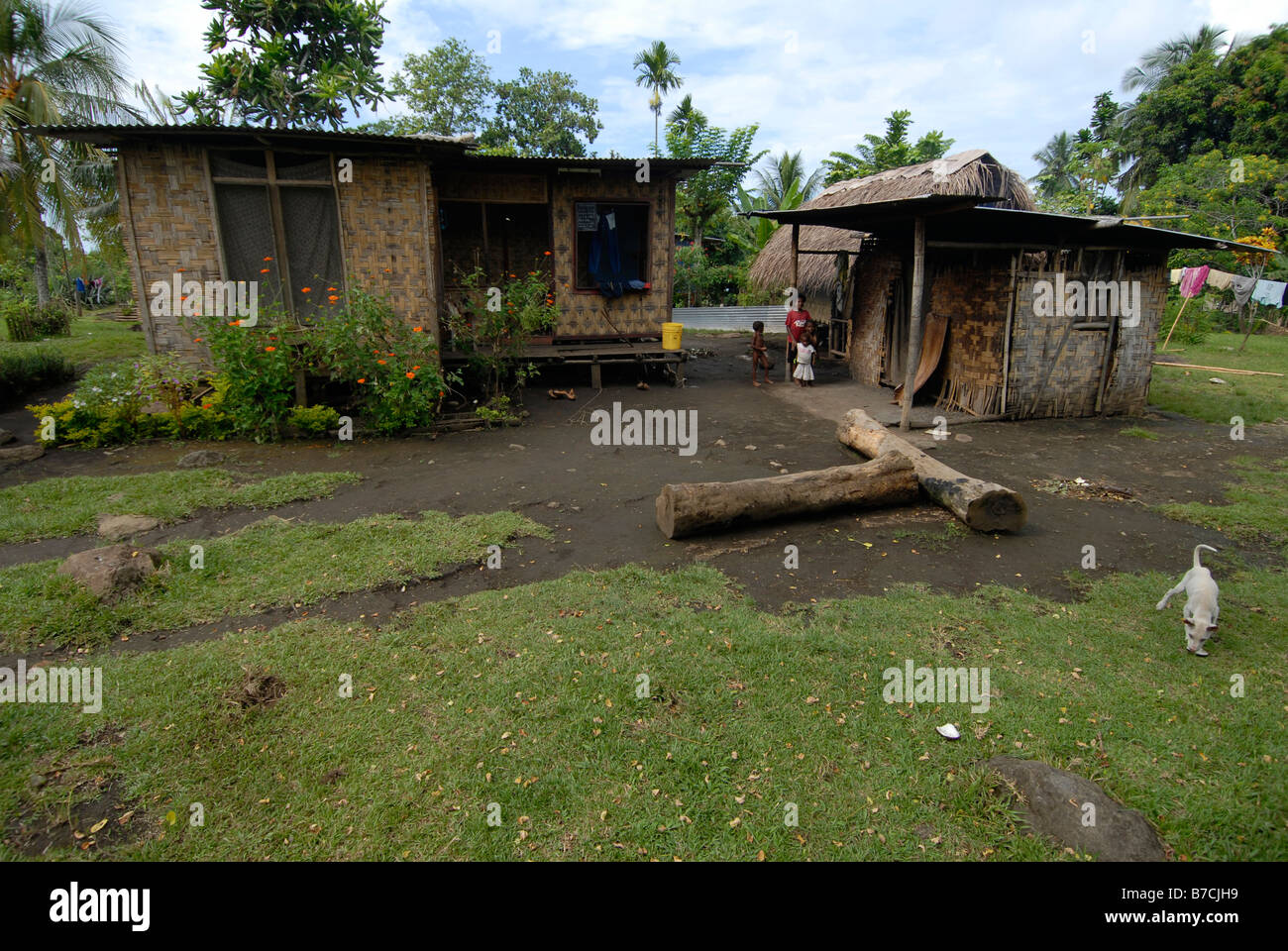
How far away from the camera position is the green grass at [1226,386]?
1070 cm

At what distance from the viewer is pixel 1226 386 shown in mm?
12562

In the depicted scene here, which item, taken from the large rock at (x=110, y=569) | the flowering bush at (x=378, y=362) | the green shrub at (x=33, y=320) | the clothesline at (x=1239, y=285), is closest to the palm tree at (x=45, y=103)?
the green shrub at (x=33, y=320)

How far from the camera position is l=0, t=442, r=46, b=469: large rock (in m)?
7.67

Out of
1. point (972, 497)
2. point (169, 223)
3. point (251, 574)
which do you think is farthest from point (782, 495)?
point (169, 223)

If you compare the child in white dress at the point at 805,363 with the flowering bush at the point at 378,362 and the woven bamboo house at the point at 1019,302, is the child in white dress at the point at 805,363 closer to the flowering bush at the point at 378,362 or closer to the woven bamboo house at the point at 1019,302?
the woven bamboo house at the point at 1019,302

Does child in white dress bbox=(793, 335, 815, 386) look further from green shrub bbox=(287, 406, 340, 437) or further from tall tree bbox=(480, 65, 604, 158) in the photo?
tall tree bbox=(480, 65, 604, 158)

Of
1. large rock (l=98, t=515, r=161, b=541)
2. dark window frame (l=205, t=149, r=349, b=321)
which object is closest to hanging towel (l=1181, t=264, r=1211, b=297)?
dark window frame (l=205, t=149, r=349, b=321)

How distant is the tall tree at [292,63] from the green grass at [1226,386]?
21.0 metres

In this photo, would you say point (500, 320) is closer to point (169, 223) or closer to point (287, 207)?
point (287, 207)

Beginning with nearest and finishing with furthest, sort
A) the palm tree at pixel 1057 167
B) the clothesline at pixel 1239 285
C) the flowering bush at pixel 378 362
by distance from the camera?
the flowering bush at pixel 378 362, the clothesline at pixel 1239 285, the palm tree at pixel 1057 167

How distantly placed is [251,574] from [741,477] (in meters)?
4.78

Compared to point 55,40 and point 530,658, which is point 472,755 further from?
point 55,40

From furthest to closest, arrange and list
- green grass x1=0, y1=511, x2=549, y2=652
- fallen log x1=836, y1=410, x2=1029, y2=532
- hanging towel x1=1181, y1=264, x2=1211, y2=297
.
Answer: hanging towel x1=1181, y1=264, x2=1211, y2=297, fallen log x1=836, y1=410, x2=1029, y2=532, green grass x1=0, y1=511, x2=549, y2=652

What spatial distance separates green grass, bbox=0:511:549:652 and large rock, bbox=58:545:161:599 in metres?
0.07
